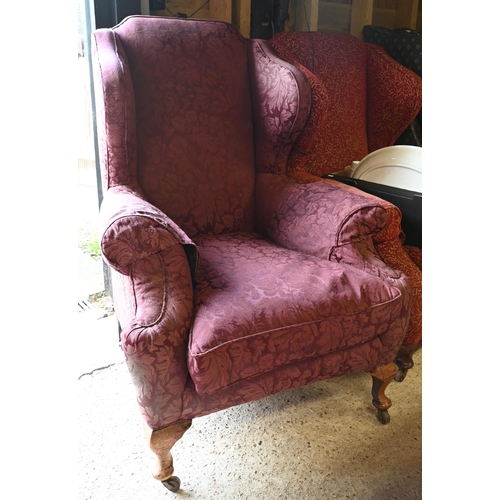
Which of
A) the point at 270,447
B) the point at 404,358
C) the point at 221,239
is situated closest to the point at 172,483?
the point at 270,447

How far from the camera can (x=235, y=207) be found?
175cm

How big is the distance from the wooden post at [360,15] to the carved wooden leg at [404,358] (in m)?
1.69

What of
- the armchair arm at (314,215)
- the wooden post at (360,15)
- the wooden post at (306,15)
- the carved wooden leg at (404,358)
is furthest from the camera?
the wooden post at (360,15)

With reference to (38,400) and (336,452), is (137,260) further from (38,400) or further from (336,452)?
(336,452)

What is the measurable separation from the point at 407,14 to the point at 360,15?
410mm

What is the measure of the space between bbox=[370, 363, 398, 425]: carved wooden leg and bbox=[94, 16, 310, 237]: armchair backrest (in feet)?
2.30

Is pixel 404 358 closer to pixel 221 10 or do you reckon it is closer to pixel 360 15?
pixel 221 10

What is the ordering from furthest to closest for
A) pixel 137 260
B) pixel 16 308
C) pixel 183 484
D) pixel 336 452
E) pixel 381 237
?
pixel 381 237 → pixel 336 452 → pixel 183 484 → pixel 137 260 → pixel 16 308

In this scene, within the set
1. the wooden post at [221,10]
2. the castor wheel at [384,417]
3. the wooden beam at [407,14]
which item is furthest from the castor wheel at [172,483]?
the wooden beam at [407,14]

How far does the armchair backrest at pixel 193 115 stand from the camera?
4.99 ft

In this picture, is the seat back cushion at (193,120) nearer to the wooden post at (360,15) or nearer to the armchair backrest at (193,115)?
the armchair backrest at (193,115)

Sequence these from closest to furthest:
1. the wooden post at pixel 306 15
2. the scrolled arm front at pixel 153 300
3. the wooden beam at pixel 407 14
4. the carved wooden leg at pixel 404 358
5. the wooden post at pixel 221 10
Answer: the scrolled arm front at pixel 153 300 < the carved wooden leg at pixel 404 358 < the wooden post at pixel 221 10 < the wooden post at pixel 306 15 < the wooden beam at pixel 407 14
